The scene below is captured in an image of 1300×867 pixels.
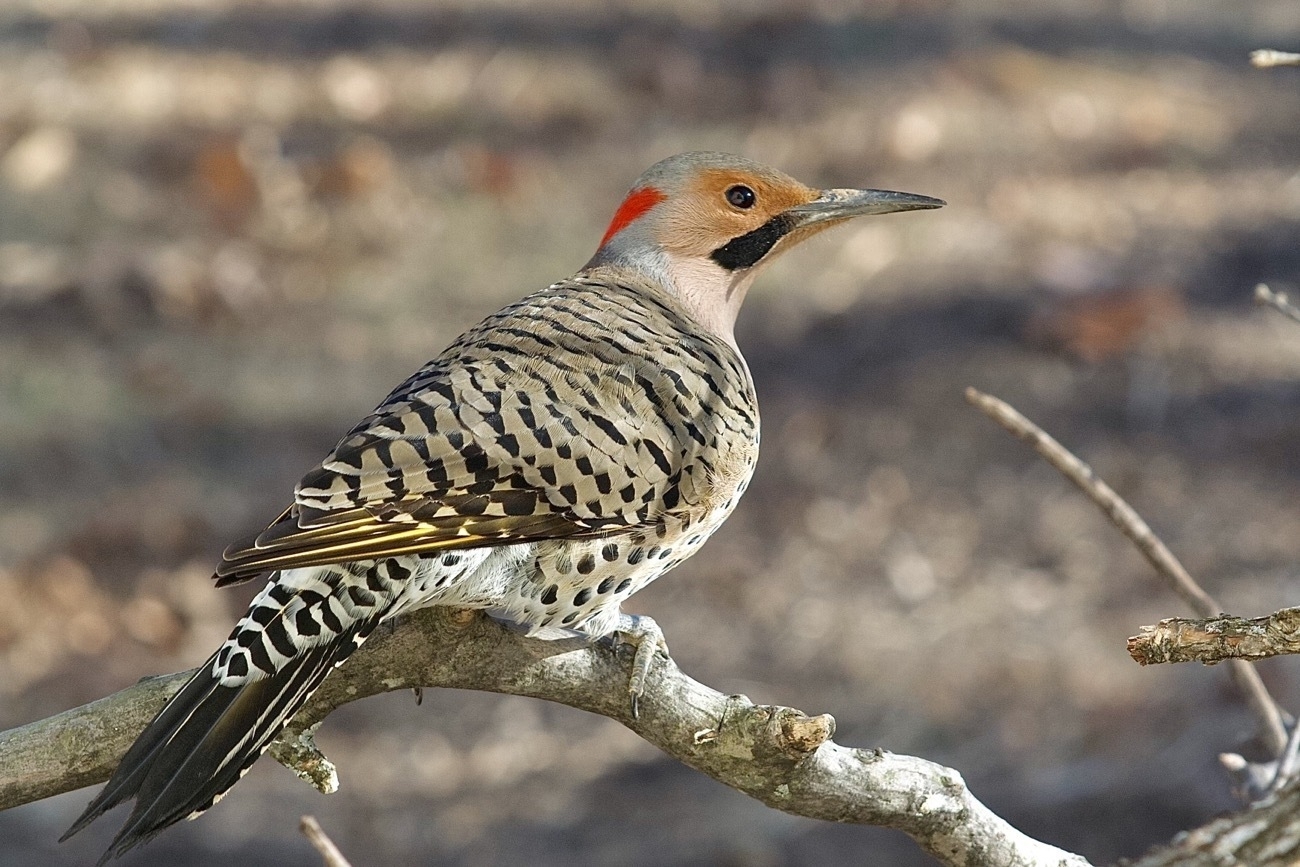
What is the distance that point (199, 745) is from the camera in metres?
2.34

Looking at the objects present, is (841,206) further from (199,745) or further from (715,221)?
(199,745)

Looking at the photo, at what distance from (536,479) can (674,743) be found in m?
0.56

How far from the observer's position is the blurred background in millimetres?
5465

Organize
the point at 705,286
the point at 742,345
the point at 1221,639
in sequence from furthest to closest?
1. the point at 742,345
2. the point at 705,286
3. the point at 1221,639

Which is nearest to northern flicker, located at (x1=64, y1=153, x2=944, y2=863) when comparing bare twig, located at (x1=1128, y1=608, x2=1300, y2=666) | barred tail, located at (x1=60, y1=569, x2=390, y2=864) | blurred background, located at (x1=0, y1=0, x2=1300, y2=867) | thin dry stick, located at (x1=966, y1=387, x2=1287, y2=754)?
barred tail, located at (x1=60, y1=569, x2=390, y2=864)

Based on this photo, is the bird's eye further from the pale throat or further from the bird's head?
the pale throat

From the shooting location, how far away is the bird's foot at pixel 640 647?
271 centimetres

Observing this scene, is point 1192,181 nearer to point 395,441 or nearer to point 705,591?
point 705,591

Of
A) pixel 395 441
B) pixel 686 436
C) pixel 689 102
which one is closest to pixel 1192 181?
pixel 689 102

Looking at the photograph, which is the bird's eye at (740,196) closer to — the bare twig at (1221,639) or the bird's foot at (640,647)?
the bird's foot at (640,647)

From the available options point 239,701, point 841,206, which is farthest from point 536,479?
point 841,206

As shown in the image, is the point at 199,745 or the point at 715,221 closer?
the point at 199,745

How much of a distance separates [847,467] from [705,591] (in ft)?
3.10

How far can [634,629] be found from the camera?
9.41 ft
